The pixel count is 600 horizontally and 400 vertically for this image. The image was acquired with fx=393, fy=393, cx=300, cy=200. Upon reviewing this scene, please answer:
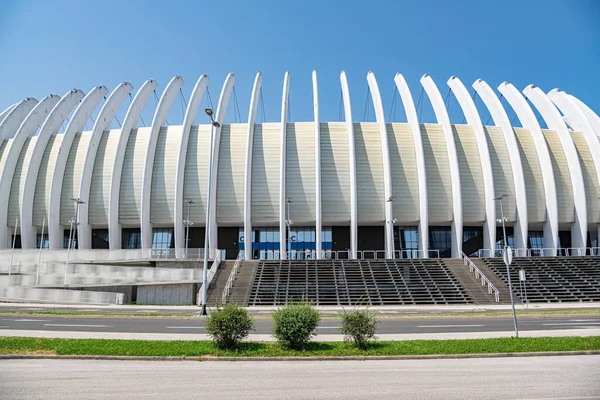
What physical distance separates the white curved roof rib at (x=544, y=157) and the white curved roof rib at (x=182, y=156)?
115ft

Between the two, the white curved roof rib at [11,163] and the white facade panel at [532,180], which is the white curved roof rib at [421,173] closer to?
the white facade panel at [532,180]

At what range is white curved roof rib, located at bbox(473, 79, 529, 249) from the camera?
4016 centimetres

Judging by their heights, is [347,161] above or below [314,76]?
below

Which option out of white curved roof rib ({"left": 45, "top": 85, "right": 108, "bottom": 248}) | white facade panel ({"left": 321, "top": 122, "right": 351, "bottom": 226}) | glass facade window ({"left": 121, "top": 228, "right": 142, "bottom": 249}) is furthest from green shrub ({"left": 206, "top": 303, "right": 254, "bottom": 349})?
glass facade window ({"left": 121, "top": 228, "right": 142, "bottom": 249})

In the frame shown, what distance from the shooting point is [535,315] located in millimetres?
20203

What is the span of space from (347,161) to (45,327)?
105 ft

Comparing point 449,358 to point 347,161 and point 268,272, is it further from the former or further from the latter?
point 347,161

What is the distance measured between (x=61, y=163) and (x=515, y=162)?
48438 mm

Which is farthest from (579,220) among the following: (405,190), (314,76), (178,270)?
(178,270)

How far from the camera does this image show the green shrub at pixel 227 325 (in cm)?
1035

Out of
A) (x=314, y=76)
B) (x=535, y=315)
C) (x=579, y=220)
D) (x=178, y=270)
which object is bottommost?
(x=535, y=315)

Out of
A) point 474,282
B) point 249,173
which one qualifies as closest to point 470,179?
point 474,282

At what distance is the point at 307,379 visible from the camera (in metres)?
8.03

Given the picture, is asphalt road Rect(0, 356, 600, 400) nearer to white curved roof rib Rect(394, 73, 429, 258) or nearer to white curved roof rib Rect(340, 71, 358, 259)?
white curved roof rib Rect(340, 71, 358, 259)
